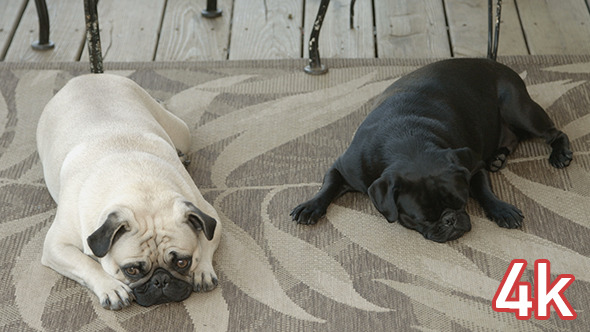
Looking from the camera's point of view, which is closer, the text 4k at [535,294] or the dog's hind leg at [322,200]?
the text 4k at [535,294]

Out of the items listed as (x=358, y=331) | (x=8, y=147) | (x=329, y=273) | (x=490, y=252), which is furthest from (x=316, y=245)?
(x=8, y=147)

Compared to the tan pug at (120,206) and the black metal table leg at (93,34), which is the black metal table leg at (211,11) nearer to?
the black metal table leg at (93,34)

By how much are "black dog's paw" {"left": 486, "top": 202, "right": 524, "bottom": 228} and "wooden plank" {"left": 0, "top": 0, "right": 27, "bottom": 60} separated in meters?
2.72

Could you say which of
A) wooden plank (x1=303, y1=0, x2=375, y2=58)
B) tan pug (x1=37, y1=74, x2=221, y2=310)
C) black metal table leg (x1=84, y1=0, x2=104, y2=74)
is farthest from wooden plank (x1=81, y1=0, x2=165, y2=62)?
tan pug (x1=37, y1=74, x2=221, y2=310)

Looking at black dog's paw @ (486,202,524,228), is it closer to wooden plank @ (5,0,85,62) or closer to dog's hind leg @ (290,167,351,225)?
dog's hind leg @ (290,167,351,225)

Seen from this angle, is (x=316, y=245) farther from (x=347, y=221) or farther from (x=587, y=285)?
(x=587, y=285)

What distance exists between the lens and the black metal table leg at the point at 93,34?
126 inches

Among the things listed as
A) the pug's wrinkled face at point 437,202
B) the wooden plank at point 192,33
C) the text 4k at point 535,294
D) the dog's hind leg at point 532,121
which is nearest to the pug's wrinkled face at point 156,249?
the pug's wrinkled face at point 437,202

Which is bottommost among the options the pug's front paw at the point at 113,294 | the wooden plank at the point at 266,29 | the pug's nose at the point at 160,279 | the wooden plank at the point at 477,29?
the wooden plank at the point at 266,29

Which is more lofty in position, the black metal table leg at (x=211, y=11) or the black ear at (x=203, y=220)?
the black ear at (x=203, y=220)

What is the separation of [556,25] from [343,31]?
47.4 inches

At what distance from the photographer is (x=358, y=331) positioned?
2.34 metres

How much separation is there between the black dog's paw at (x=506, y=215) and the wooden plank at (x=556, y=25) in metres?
1.46

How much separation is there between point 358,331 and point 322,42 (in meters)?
2.12
